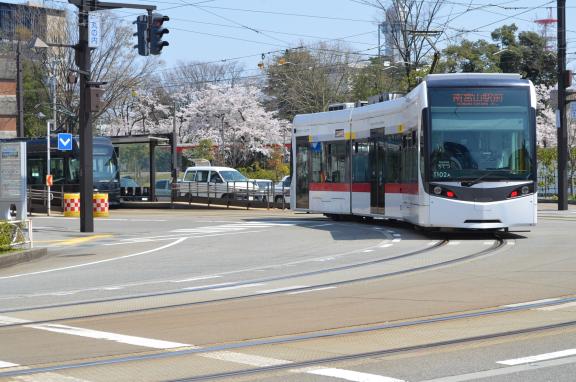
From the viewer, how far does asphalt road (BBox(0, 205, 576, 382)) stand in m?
8.03

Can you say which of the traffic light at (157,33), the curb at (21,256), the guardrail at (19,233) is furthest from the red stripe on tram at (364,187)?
the guardrail at (19,233)

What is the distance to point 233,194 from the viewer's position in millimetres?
46156

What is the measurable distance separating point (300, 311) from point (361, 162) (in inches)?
634

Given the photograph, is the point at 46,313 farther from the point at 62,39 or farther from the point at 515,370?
the point at 62,39

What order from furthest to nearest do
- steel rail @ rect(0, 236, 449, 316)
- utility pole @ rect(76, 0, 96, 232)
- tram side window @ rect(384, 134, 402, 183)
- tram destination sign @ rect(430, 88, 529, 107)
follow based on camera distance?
1. utility pole @ rect(76, 0, 96, 232)
2. tram side window @ rect(384, 134, 402, 183)
3. tram destination sign @ rect(430, 88, 529, 107)
4. steel rail @ rect(0, 236, 449, 316)

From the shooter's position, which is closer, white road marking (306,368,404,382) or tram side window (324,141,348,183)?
white road marking (306,368,404,382)

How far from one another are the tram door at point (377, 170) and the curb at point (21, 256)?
9.21 metres

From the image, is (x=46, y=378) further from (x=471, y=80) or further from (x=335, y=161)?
(x=335, y=161)

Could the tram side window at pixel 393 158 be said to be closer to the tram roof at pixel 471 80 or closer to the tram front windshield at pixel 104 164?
the tram roof at pixel 471 80

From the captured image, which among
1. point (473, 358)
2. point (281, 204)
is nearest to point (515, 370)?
point (473, 358)

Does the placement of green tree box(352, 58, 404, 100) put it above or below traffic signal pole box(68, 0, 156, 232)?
above

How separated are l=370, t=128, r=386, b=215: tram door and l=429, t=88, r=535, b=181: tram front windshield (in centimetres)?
460

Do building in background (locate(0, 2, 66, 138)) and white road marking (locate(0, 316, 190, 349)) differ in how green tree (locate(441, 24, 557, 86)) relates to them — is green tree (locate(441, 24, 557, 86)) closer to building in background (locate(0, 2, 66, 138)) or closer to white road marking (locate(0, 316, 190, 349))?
building in background (locate(0, 2, 66, 138))

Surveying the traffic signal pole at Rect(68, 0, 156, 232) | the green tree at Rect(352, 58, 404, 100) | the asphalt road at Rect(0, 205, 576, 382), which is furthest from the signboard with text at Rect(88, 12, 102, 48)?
the green tree at Rect(352, 58, 404, 100)
